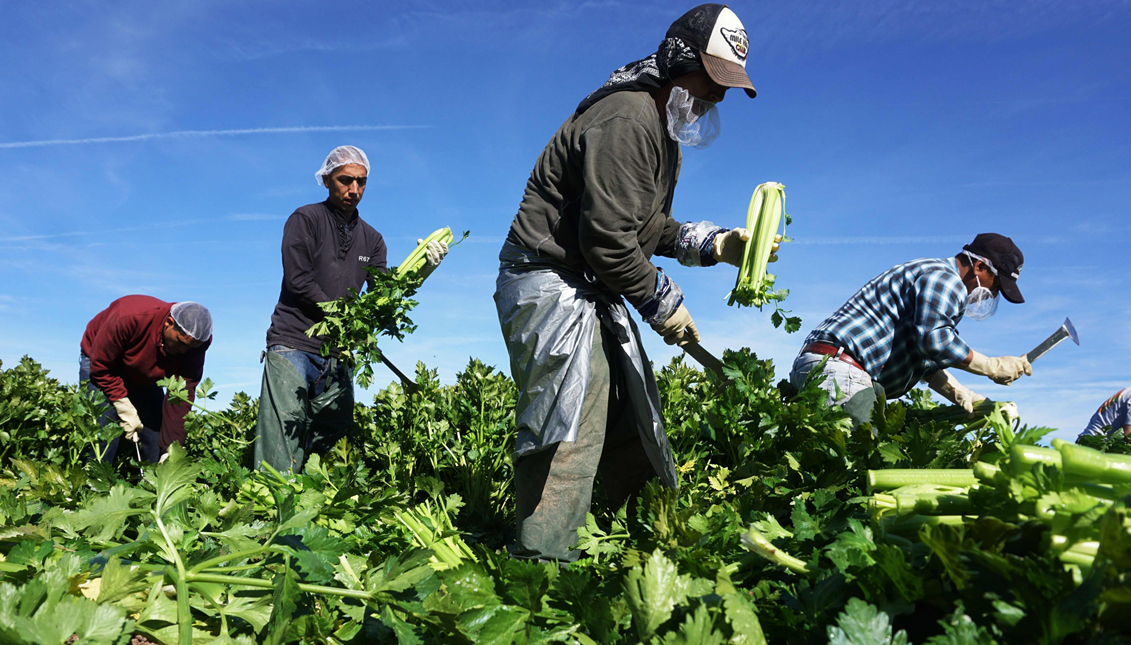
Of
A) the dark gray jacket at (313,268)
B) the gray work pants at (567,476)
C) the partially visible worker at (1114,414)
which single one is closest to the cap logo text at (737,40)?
the gray work pants at (567,476)

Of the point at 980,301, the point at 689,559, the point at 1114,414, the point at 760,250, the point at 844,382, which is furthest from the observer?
the point at 1114,414

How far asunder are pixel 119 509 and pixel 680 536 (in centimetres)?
169

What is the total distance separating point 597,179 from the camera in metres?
2.80

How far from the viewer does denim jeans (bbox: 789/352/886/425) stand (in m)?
3.79

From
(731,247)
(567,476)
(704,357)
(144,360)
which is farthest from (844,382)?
(144,360)

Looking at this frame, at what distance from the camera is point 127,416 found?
20.4ft

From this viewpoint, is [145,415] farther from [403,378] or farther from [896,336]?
[896,336]

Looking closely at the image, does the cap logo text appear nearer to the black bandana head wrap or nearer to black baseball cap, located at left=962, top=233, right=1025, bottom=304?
the black bandana head wrap

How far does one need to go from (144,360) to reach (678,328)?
4965mm

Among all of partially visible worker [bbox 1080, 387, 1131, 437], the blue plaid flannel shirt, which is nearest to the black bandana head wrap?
the blue plaid flannel shirt

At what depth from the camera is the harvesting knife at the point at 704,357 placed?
11.6 ft

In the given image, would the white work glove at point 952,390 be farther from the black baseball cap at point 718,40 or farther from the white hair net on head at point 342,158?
the white hair net on head at point 342,158

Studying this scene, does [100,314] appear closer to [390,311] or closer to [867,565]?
[390,311]

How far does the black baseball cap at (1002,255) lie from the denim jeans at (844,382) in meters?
1.52
